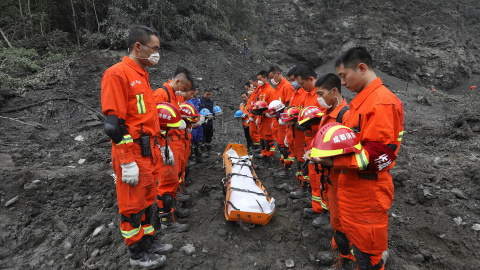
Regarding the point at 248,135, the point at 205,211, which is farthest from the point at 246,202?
the point at 248,135

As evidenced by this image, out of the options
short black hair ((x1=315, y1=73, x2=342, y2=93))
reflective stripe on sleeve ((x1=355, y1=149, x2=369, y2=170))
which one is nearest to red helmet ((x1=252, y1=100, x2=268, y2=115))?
short black hair ((x1=315, y1=73, x2=342, y2=93))

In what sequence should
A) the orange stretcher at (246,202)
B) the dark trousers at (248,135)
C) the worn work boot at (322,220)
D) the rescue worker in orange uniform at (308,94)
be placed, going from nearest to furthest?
the orange stretcher at (246,202) → the worn work boot at (322,220) → the rescue worker in orange uniform at (308,94) → the dark trousers at (248,135)

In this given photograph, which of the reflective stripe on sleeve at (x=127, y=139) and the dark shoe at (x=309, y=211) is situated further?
the dark shoe at (x=309, y=211)

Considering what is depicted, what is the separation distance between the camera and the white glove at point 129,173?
2326 millimetres

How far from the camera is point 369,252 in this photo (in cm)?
206

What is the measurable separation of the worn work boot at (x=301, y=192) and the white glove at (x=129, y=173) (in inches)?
121

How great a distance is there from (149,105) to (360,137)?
207 cm

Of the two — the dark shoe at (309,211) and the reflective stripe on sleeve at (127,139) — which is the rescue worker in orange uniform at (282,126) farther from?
the reflective stripe on sleeve at (127,139)

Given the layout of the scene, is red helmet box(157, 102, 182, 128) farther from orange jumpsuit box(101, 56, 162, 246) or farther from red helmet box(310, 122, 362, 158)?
red helmet box(310, 122, 362, 158)

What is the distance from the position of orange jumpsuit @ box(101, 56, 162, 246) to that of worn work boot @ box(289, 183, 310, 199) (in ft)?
9.13

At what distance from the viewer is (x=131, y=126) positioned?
2.48 metres

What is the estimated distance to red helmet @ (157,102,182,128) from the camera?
3.10 metres

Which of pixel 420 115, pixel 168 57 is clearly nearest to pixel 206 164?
pixel 168 57

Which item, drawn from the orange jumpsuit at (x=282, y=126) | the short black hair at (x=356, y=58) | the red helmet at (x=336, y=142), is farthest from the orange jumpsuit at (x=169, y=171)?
the orange jumpsuit at (x=282, y=126)
